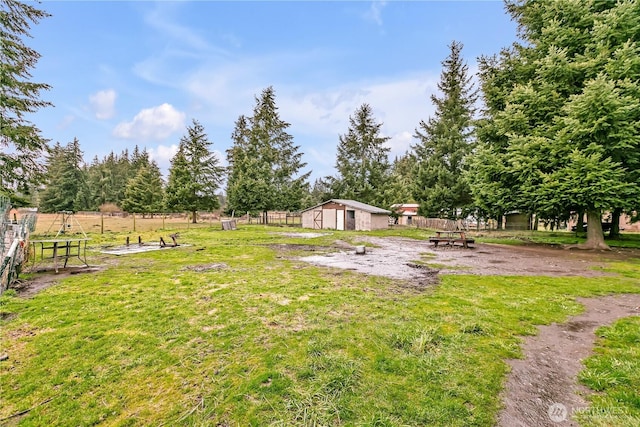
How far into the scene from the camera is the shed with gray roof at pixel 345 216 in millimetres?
26562

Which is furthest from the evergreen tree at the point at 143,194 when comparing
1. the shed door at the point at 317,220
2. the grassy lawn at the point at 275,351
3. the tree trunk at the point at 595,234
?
the tree trunk at the point at 595,234

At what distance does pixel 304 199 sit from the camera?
3703 centimetres

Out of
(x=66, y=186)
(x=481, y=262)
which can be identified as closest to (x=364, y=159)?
(x=481, y=262)

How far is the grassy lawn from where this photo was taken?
2648 mm

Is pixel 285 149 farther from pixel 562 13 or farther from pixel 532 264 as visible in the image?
pixel 532 264

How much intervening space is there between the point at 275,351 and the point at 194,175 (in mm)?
34681

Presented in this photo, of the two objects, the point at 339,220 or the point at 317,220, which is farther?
the point at 317,220

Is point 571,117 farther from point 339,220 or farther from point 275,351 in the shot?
point 339,220

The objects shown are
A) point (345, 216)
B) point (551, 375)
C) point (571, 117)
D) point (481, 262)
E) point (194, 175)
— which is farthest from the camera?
point (194, 175)

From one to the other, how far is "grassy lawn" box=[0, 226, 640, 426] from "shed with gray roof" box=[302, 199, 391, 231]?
1981 cm

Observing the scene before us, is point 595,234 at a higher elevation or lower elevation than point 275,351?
higher

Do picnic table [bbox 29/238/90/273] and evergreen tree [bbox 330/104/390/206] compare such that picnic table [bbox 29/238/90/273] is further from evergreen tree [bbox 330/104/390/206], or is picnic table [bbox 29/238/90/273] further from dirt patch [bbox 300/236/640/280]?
evergreen tree [bbox 330/104/390/206]

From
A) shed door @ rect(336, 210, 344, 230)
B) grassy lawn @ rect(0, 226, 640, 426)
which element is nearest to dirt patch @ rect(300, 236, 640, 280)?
grassy lawn @ rect(0, 226, 640, 426)

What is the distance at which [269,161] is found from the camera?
35625 mm
